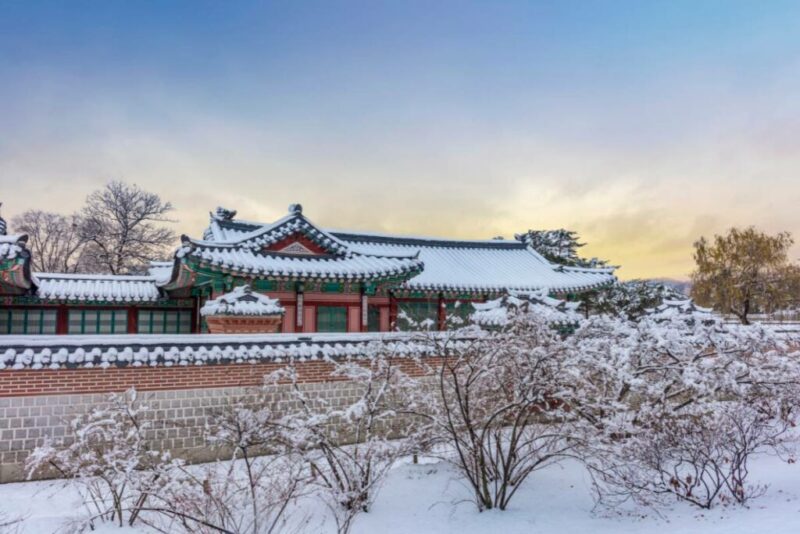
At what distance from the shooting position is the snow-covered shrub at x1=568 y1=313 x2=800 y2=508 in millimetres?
6832

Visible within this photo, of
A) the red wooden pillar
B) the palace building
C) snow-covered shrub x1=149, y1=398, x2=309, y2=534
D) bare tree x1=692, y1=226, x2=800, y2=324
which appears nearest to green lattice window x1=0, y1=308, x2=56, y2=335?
the palace building

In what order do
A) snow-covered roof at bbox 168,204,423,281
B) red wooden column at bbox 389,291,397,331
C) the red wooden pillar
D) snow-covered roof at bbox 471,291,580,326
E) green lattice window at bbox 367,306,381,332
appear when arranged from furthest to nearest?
red wooden column at bbox 389,291,397,331
green lattice window at bbox 367,306,381,332
the red wooden pillar
snow-covered roof at bbox 168,204,423,281
snow-covered roof at bbox 471,291,580,326

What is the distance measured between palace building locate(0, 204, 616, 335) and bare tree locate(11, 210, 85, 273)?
1890cm

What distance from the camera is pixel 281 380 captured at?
951 centimetres

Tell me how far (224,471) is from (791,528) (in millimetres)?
7598

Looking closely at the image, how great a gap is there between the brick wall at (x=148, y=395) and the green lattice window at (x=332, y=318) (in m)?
5.07

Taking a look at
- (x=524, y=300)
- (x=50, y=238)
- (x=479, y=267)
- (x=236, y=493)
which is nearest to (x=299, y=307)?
(x=524, y=300)

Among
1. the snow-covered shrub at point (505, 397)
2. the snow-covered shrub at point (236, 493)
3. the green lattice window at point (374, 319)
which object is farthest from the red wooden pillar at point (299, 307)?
the snow-covered shrub at point (236, 493)

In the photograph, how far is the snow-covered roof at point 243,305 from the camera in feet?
37.9

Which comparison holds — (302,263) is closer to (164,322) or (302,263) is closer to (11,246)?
(164,322)

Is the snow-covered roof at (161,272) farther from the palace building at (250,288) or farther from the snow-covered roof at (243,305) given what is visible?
the snow-covered roof at (243,305)

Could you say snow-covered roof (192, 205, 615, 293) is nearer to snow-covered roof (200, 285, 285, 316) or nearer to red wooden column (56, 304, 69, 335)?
snow-covered roof (200, 285, 285, 316)

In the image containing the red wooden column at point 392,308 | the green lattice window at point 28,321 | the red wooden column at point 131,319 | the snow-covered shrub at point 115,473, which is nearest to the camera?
the snow-covered shrub at point 115,473

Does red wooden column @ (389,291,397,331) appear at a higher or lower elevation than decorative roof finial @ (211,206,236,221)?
lower
